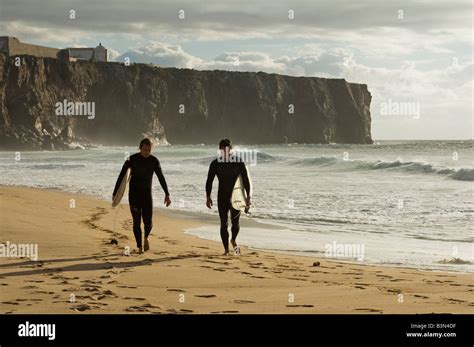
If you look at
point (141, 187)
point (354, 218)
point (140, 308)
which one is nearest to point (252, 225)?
point (354, 218)

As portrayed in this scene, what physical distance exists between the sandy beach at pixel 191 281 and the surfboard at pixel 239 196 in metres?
0.69

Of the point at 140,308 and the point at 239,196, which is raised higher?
the point at 239,196

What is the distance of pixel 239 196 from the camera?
932 centimetres

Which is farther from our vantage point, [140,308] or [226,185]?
[226,185]

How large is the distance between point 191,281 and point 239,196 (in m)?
2.56

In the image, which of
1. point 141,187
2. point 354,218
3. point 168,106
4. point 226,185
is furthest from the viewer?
point 168,106

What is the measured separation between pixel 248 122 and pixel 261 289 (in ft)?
421

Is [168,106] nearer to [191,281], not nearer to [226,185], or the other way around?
[226,185]

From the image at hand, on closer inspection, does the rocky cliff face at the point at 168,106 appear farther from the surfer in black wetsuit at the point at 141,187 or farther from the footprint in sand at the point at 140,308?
the footprint in sand at the point at 140,308

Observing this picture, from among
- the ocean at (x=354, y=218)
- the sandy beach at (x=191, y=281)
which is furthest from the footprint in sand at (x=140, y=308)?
the ocean at (x=354, y=218)

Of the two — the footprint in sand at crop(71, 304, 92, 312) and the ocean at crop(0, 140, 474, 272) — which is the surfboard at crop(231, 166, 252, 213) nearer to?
the ocean at crop(0, 140, 474, 272)

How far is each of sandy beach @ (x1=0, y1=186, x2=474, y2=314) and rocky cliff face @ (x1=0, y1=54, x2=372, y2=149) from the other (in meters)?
82.6
